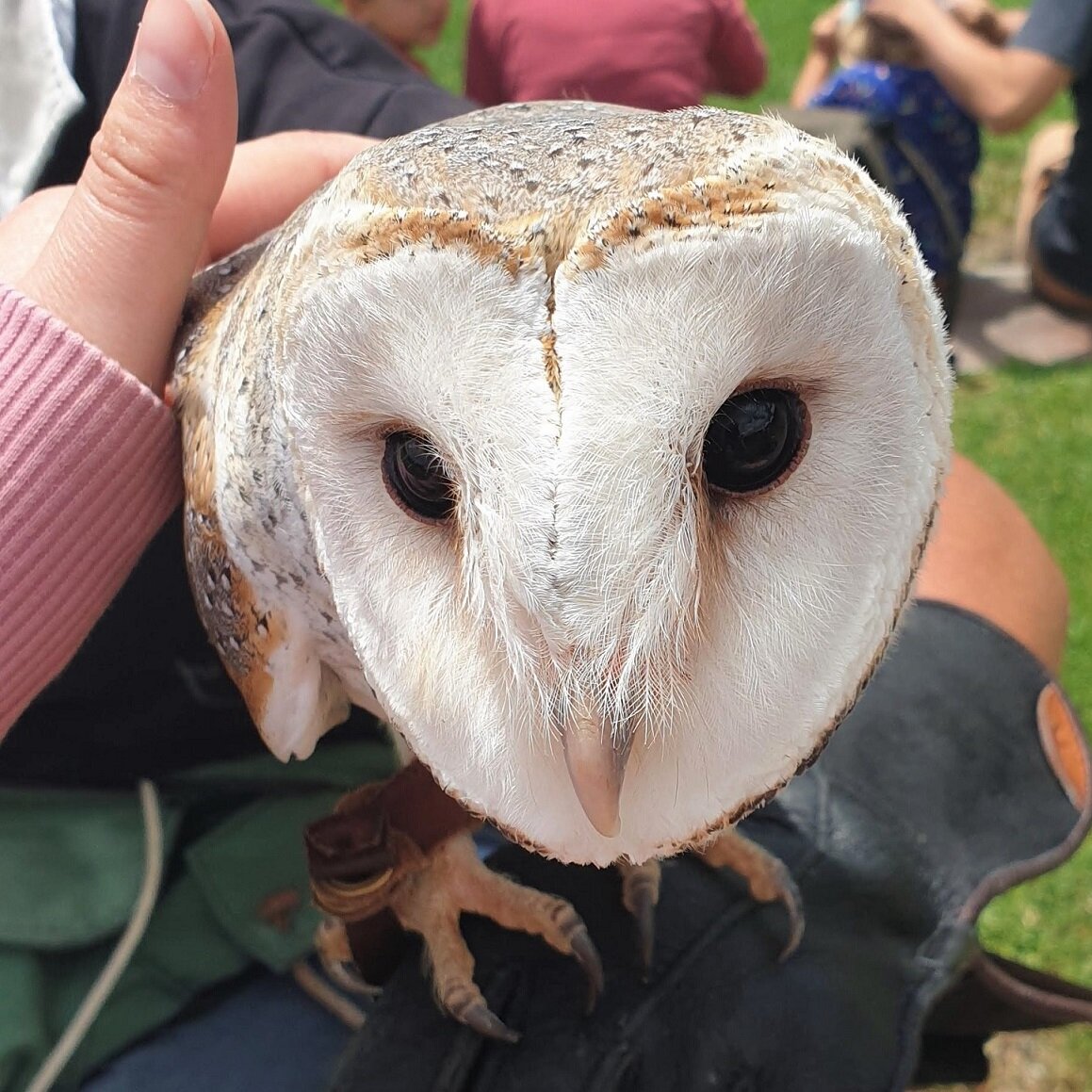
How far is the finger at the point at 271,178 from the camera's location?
0.93 m

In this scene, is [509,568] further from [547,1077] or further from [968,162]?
[968,162]

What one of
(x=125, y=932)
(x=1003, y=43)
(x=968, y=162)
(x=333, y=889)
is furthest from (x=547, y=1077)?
(x=1003, y=43)

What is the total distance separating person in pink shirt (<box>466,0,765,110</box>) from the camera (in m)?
2.07

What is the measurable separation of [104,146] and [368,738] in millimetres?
606

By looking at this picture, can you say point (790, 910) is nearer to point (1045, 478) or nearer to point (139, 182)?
point (139, 182)

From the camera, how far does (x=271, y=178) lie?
3.04 ft

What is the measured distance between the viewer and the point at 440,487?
486 mm

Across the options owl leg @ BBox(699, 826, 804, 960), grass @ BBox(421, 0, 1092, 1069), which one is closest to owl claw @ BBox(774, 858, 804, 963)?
owl leg @ BBox(699, 826, 804, 960)

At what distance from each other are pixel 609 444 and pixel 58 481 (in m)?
0.42

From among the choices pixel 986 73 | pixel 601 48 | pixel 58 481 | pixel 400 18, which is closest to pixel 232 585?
pixel 58 481

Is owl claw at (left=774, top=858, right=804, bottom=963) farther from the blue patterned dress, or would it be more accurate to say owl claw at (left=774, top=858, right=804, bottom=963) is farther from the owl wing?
the blue patterned dress

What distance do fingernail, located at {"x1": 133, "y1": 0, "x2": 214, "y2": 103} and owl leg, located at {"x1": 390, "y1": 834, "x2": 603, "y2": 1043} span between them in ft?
1.96

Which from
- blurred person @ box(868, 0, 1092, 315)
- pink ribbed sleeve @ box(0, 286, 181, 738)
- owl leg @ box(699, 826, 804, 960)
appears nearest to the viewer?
pink ribbed sleeve @ box(0, 286, 181, 738)

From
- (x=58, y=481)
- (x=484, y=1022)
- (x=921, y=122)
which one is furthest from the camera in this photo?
(x=921, y=122)
